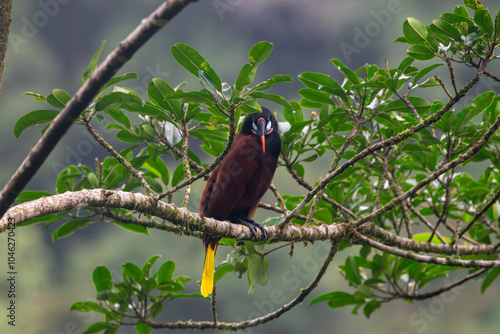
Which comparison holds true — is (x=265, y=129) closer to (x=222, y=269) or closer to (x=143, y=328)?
(x=222, y=269)

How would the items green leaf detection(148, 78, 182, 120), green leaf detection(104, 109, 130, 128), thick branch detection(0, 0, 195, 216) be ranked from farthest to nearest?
green leaf detection(104, 109, 130, 128) → green leaf detection(148, 78, 182, 120) → thick branch detection(0, 0, 195, 216)

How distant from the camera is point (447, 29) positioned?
4.86 ft

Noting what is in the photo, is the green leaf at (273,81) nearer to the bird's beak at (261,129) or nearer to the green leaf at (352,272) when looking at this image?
the bird's beak at (261,129)

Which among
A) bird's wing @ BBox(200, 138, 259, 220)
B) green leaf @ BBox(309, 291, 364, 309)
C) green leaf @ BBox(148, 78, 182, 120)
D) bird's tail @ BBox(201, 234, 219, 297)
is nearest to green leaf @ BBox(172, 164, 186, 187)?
bird's wing @ BBox(200, 138, 259, 220)

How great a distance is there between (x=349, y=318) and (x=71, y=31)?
922 cm

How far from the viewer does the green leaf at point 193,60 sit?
1403mm

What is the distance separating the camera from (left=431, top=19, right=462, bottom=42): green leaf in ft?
4.84

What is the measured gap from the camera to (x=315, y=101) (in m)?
1.76

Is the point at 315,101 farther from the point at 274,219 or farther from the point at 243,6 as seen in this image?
the point at 243,6

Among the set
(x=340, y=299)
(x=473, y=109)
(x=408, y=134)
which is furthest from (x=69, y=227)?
(x=473, y=109)

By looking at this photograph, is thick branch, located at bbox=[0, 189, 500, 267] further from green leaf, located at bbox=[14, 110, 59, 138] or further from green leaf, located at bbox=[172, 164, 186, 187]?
green leaf, located at bbox=[14, 110, 59, 138]

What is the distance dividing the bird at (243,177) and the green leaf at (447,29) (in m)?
0.68

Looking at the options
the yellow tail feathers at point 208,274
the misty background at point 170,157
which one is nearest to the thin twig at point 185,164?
the yellow tail feathers at point 208,274

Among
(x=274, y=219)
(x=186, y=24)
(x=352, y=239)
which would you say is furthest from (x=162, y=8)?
(x=186, y=24)
